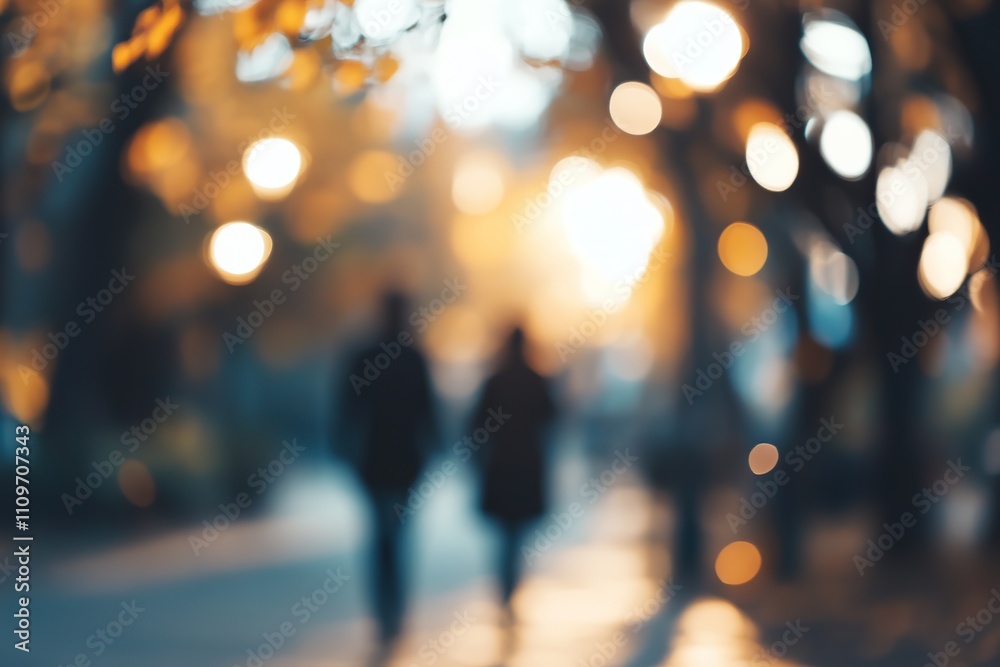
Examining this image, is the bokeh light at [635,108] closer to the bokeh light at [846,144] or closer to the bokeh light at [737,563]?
the bokeh light at [846,144]

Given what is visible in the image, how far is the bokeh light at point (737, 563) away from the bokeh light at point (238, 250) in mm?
5815

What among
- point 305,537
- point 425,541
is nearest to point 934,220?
point 425,541

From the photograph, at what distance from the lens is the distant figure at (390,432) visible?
15.7ft

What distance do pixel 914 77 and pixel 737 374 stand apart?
2.88 metres

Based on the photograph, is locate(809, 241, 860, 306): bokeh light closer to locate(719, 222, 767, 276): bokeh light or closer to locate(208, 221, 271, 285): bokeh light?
locate(719, 222, 767, 276): bokeh light

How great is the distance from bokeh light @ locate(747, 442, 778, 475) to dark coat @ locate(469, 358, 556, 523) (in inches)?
141

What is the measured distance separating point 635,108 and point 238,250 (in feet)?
15.7

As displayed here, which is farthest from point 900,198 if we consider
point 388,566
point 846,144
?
point 388,566

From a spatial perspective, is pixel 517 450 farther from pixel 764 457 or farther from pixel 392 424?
pixel 764 457

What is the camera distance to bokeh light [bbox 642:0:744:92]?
5617 mm

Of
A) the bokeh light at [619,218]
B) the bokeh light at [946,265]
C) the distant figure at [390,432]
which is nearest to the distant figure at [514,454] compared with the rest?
the distant figure at [390,432]

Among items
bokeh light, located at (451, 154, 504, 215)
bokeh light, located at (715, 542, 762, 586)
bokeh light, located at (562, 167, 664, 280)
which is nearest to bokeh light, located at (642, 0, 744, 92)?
bokeh light, located at (562, 167, 664, 280)

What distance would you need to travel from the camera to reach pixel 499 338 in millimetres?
7875

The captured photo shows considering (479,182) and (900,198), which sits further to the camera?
(479,182)
